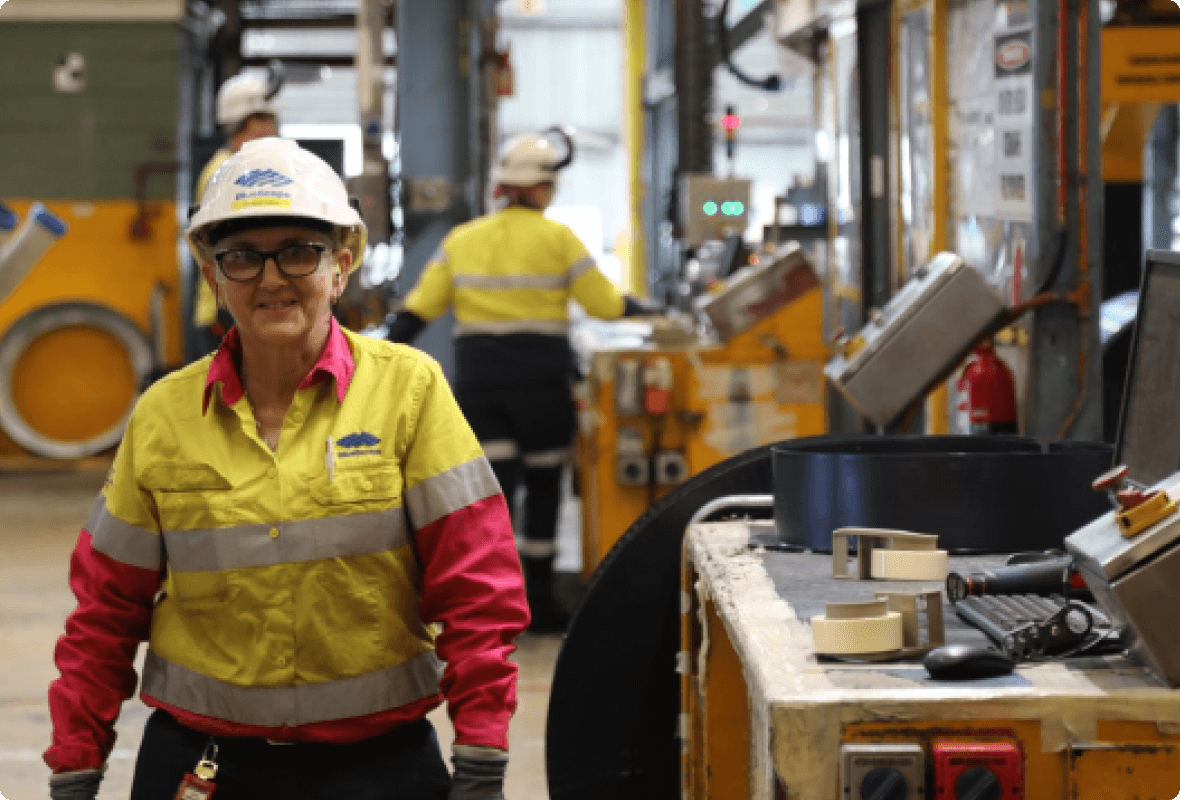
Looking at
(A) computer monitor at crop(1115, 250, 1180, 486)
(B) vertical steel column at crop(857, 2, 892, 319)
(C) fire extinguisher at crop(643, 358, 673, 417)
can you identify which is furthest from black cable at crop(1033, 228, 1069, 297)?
(C) fire extinguisher at crop(643, 358, 673, 417)

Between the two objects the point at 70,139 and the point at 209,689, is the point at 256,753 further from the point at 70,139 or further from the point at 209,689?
the point at 70,139

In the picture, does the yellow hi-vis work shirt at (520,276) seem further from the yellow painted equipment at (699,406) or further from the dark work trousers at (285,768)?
Answer: the dark work trousers at (285,768)

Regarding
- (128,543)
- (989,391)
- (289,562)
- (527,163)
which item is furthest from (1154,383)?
(527,163)

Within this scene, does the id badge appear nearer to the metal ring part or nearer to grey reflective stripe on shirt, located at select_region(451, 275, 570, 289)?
grey reflective stripe on shirt, located at select_region(451, 275, 570, 289)

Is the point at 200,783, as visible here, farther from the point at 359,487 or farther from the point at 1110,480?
the point at 1110,480

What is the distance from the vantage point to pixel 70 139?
10.6 metres

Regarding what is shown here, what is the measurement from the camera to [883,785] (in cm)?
162

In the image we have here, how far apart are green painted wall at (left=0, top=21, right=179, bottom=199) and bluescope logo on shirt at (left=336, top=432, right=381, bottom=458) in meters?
8.83

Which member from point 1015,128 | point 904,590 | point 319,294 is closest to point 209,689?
→ point 319,294

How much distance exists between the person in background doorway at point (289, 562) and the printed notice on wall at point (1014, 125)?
2314 mm

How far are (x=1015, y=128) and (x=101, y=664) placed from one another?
2.84 m

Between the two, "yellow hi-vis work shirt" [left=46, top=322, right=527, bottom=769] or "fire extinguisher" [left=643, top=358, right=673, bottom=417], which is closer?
"yellow hi-vis work shirt" [left=46, top=322, right=527, bottom=769]

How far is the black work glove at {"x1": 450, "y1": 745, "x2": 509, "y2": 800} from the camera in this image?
82.7 inches

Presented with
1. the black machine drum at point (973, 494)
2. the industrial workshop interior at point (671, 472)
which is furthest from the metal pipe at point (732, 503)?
the black machine drum at point (973, 494)
